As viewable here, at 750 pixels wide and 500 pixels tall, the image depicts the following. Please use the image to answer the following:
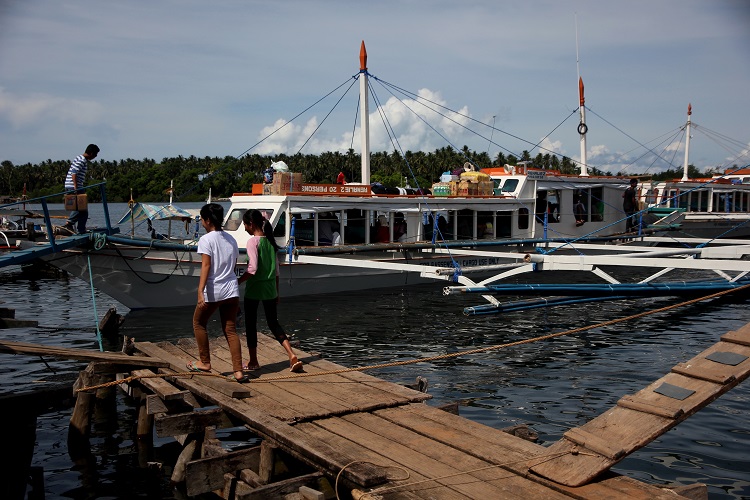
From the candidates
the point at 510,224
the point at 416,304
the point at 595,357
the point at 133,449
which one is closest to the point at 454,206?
the point at 510,224

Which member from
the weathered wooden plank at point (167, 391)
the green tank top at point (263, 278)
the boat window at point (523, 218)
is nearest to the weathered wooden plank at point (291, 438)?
the weathered wooden plank at point (167, 391)

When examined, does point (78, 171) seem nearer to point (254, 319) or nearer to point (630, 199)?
point (254, 319)

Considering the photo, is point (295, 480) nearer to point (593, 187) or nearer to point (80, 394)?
point (80, 394)

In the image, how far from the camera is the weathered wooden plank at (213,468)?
6398mm

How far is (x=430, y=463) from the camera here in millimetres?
5820

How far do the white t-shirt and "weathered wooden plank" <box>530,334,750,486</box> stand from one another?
13.5 feet

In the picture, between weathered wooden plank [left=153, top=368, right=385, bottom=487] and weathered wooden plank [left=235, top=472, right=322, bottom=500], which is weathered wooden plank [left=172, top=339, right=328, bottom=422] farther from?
weathered wooden plank [left=235, top=472, right=322, bottom=500]

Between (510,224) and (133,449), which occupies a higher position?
(510,224)

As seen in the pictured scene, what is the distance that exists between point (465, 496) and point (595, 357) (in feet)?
31.0

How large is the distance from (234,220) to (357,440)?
14.9 m

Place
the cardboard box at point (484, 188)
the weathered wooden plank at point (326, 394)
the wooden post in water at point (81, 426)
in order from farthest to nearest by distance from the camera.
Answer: the cardboard box at point (484, 188) → the wooden post in water at point (81, 426) → the weathered wooden plank at point (326, 394)

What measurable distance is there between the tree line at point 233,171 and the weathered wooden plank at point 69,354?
75.3 meters

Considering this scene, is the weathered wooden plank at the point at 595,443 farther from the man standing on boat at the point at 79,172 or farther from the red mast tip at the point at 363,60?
the red mast tip at the point at 363,60

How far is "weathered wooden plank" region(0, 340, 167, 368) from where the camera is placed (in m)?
7.80
